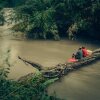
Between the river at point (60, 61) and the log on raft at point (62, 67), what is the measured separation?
0.72 ft

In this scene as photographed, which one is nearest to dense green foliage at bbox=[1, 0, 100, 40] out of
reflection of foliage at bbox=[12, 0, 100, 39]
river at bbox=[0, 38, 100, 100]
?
reflection of foliage at bbox=[12, 0, 100, 39]

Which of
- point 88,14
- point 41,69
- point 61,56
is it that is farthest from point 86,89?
point 88,14

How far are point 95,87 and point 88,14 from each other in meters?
8.11

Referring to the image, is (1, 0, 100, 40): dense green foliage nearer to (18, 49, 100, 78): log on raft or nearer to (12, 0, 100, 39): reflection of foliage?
(12, 0, 100, 39): reflection of foliage

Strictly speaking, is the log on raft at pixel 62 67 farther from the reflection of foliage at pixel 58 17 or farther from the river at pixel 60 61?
the reflection of foliage at pixel 58 17

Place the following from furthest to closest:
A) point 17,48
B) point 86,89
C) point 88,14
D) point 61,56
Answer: point 88,14 → point 17,48 → point 61,56 → point 86,89

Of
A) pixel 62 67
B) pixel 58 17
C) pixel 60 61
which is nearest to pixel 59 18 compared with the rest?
pixel 58 17

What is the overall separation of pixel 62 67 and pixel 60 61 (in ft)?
8.80

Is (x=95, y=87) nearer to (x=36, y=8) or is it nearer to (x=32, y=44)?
(x=32, y=44)

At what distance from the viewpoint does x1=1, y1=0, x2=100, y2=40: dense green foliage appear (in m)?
20.0

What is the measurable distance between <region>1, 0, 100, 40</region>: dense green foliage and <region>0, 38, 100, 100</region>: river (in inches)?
28.9

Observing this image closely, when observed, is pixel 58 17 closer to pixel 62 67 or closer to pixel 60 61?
pixel 60 61

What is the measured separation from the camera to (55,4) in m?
21.3

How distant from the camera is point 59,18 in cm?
2155
